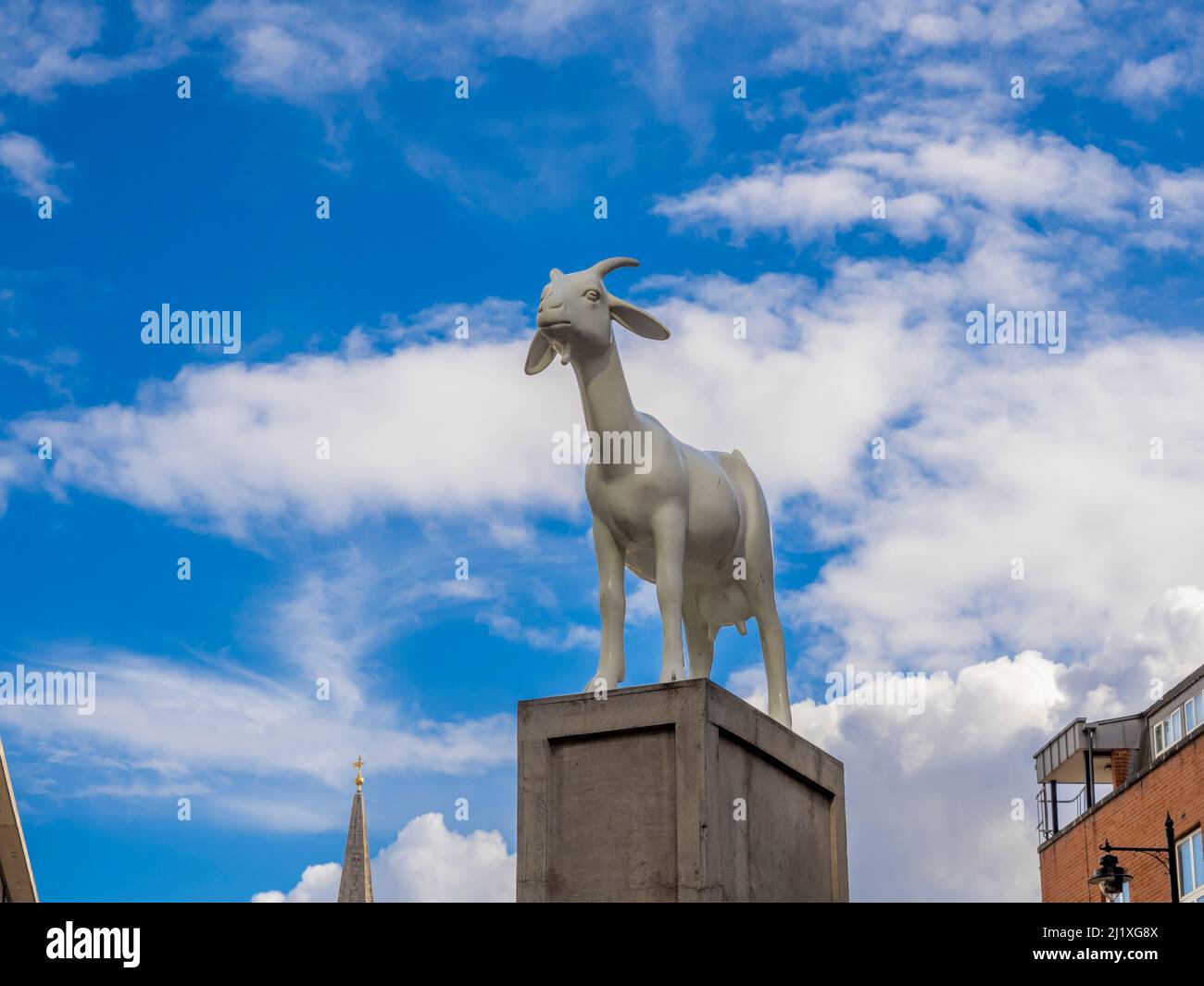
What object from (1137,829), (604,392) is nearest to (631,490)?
(604,392)

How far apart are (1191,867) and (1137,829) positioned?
10.6 feet

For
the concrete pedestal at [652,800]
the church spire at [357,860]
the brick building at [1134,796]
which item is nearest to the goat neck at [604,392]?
the concrete pedestal at [652,800]

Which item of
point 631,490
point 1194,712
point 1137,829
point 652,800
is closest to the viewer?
point 652,800

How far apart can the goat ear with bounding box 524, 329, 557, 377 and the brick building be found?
32.1 m

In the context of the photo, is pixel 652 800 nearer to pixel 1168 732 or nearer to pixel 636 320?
pixel 636 320

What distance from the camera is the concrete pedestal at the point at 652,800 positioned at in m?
15.0

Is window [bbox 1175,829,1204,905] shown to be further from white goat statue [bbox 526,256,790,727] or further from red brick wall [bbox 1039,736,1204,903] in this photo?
white goat statue [bbox 526,256,790,727]

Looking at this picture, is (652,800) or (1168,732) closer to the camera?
(652,800)

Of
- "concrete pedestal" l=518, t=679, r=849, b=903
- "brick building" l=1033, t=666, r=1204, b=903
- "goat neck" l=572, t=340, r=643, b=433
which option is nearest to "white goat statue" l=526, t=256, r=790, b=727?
"goat neck" l=572, t=340, r=643, b=433

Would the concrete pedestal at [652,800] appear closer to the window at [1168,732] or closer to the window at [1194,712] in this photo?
the window at [1194,712]

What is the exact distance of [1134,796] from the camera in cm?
5231

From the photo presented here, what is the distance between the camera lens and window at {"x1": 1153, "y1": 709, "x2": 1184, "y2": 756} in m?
52.0
